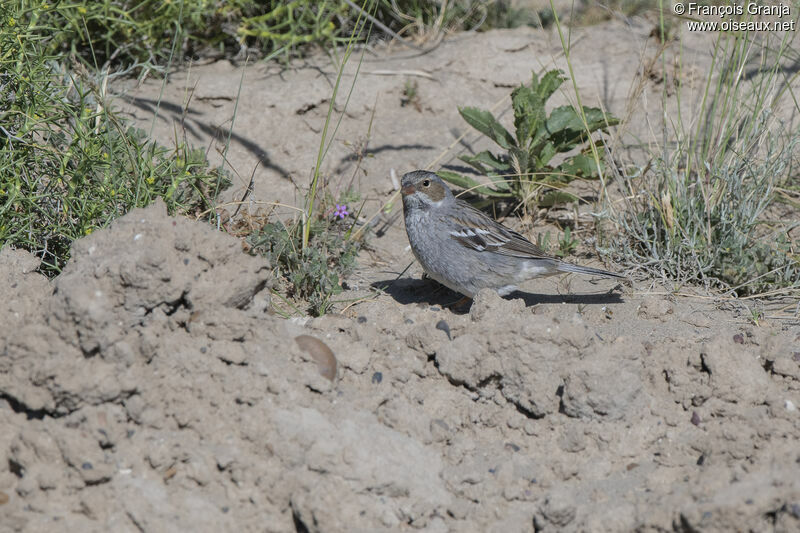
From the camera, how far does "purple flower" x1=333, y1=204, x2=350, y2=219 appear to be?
5586 mm

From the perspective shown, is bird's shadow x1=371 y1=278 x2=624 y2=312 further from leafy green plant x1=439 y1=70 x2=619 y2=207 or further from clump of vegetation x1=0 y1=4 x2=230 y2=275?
clump of vegetation x1=0 y1=4 x2=230 y2=275

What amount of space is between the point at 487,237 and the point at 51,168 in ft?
8.68

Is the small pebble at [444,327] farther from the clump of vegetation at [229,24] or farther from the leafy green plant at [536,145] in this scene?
the clump of vegetation at [229,24]

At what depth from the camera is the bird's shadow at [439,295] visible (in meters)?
5.19

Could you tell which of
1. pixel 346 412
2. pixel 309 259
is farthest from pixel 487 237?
pixel 346 412

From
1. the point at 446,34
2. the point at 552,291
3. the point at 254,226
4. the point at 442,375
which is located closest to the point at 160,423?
the point at 442,375

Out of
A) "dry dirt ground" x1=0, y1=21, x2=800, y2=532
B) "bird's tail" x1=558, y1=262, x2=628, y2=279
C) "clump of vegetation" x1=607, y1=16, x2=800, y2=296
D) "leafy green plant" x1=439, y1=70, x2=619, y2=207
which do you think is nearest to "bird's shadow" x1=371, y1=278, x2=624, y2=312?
"bird's tail" x1=558, y1=262, x2=628, y2=279

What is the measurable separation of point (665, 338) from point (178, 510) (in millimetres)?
2655

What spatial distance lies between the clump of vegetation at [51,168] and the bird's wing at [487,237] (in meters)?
1.74

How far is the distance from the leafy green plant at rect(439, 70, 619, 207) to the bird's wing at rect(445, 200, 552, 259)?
20.5 inches

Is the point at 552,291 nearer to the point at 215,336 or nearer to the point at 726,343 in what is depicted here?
the point at 726,343

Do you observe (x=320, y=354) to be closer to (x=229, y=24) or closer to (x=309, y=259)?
(x=309, y=259)

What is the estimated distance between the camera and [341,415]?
3.58m

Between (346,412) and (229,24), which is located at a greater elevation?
(229,24)
